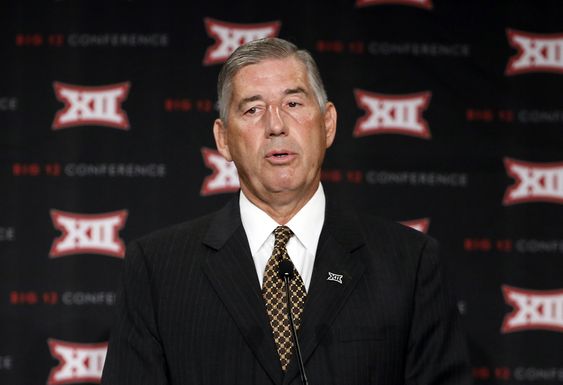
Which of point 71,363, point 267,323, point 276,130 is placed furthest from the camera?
point 71,363

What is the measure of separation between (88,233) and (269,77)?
3.93 feet

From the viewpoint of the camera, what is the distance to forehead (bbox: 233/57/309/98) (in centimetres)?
174

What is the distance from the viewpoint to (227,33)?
8.88 feet

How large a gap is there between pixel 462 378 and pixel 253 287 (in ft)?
1.62

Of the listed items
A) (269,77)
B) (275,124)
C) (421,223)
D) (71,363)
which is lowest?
(71,363)

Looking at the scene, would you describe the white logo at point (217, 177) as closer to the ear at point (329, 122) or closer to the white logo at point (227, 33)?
the white logo at point (227, 33)

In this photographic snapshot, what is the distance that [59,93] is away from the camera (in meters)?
2.70

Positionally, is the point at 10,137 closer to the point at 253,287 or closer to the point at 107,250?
the point at 107,250

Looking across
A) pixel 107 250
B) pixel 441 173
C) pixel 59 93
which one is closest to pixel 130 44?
pixel 59 93

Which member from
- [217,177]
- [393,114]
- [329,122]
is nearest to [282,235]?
[329,122]

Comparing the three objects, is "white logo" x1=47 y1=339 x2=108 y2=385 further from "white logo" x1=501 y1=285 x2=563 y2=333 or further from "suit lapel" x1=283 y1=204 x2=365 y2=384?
"white logo" x1=501 y1=285 x2=563 y2=333

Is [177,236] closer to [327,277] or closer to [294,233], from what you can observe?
[294,233]


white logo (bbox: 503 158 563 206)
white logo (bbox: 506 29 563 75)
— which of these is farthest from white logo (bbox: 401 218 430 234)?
white logo (bbox: 506 29 563 75)

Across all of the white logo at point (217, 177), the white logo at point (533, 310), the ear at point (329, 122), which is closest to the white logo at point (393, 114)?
the white logo at point (217, 177)
